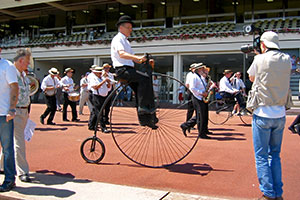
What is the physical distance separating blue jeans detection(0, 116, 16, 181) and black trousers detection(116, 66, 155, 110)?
6.06 feet

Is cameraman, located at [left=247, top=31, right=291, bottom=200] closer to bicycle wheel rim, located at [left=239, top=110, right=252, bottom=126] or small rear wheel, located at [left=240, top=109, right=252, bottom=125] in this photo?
bicycle wheel rim, located at [left=239, top=110, right=252, bottom=126]

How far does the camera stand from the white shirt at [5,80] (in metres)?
3.96

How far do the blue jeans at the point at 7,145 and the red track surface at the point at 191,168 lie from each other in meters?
0.96

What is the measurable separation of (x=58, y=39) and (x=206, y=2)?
13.8 meters

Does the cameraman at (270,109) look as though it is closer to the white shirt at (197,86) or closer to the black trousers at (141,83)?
the black trousers at (141,83)

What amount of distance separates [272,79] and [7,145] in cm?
351

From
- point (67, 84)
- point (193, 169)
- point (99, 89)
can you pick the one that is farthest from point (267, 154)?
point (67, 84)

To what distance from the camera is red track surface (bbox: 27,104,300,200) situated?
4242 millimetres

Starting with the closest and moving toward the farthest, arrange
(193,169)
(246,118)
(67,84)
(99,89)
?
1. (193,169)
2. (99,89)
3. (67,84)
4. (246,118)

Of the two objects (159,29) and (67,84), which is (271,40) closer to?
(67,84)

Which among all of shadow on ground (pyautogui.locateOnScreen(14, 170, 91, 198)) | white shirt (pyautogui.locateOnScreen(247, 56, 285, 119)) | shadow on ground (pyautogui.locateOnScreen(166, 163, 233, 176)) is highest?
white shirt (pyautogui.locateOnScreen(247, 56, 285, 119))

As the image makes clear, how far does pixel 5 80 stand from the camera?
3977 millimetres

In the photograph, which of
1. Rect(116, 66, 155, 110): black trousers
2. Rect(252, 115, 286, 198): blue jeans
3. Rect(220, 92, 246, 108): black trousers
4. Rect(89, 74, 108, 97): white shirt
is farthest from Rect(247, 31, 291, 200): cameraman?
Rect(220, 92, 246, 108): black trousers

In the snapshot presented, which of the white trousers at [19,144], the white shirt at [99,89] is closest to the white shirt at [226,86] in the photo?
the white shirt at [99,89]
